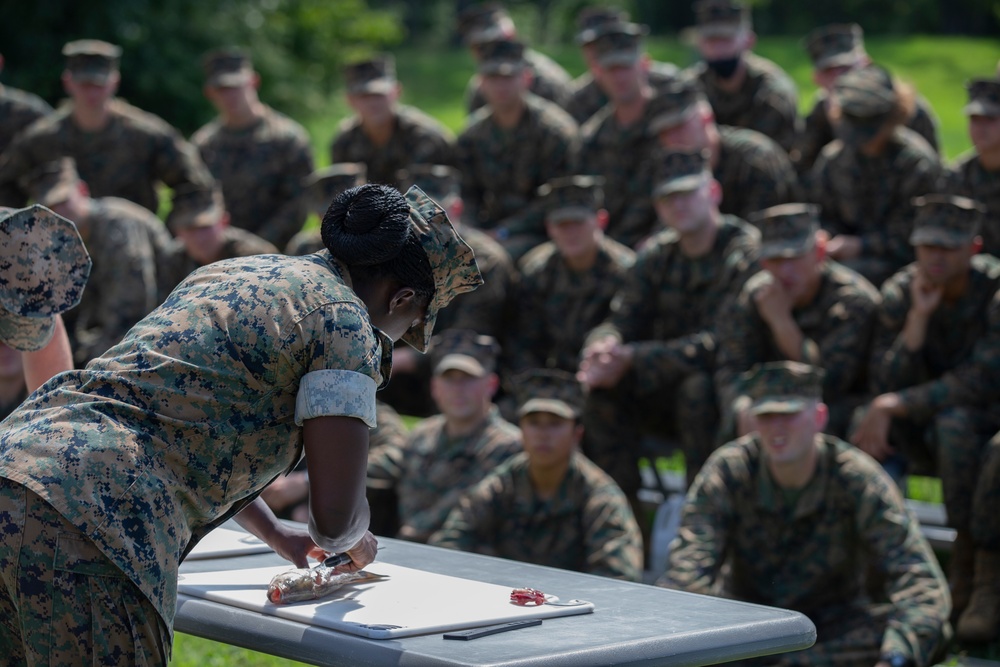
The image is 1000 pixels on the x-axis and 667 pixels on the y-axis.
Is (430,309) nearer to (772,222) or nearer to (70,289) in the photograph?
(70,289)

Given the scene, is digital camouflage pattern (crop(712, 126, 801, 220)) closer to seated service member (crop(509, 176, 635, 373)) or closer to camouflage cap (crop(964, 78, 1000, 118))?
seated service member (crop(509, 176, 635, 373))

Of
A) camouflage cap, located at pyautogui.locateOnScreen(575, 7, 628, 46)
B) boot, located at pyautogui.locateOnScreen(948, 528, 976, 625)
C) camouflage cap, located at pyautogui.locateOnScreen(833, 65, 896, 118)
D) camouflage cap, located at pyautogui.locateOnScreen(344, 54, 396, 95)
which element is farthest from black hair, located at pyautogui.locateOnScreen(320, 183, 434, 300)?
camouflage cap, located at pyautogui.locateOnScreen(344, 54, 396, 95)

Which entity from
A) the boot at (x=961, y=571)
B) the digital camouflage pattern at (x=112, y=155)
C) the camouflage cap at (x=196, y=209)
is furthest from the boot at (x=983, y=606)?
the digital camouflage pattern at (x=112, y=155)

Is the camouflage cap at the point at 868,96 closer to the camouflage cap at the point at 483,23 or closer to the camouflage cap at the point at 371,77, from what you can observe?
the camouflage cap at the point at 371,77

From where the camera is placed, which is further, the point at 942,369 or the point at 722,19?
the point at 722,19

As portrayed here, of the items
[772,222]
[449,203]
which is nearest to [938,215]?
[772,222]

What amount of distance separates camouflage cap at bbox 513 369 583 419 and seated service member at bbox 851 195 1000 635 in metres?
1.15

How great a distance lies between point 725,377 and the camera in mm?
6387

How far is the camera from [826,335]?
6.41 metres

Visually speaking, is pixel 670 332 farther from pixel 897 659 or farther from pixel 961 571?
pixel 897 659

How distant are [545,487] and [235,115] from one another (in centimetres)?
436

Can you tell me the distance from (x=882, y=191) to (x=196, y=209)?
11.5 feet

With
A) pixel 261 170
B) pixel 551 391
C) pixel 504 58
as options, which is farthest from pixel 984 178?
pixel 261 170

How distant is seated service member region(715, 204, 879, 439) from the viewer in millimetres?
6285
